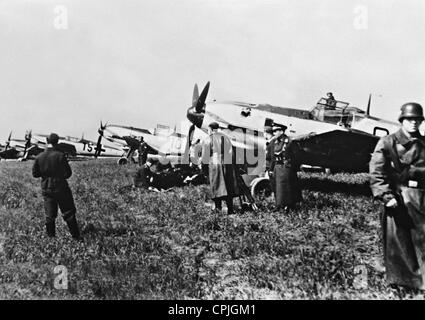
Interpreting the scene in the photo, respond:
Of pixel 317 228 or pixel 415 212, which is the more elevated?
pixel 415 212

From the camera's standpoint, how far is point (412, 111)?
3973 millimetres

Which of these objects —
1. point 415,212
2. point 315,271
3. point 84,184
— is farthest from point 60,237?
point 84,184

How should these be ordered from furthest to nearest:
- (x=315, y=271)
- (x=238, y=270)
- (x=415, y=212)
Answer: (x=238, y=270)
(x=315, y=271)
(x=415, y=212)

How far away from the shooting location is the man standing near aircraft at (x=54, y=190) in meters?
6.31

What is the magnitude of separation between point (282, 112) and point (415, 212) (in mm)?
7915

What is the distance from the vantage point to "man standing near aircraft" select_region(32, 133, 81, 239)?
20.7 ft

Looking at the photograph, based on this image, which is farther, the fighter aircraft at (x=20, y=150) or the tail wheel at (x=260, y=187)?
the fighter aircraft at (x=20, y=150)

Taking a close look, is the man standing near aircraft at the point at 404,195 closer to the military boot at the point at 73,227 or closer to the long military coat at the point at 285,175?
the long military coat at the point at 285,175

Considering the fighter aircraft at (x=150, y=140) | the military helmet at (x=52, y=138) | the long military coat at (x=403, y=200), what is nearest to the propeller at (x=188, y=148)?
the fighter aircraft at (x=150, y=140)

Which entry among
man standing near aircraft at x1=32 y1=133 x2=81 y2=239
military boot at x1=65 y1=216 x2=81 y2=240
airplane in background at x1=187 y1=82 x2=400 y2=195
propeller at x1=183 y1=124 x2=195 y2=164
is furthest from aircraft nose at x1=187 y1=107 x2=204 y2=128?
military boot at x1=65 y1=216 x2=81 y2=240

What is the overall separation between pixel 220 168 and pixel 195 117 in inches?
216

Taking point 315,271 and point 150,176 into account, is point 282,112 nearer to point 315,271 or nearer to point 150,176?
point 150,176

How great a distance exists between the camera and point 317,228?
662cm
